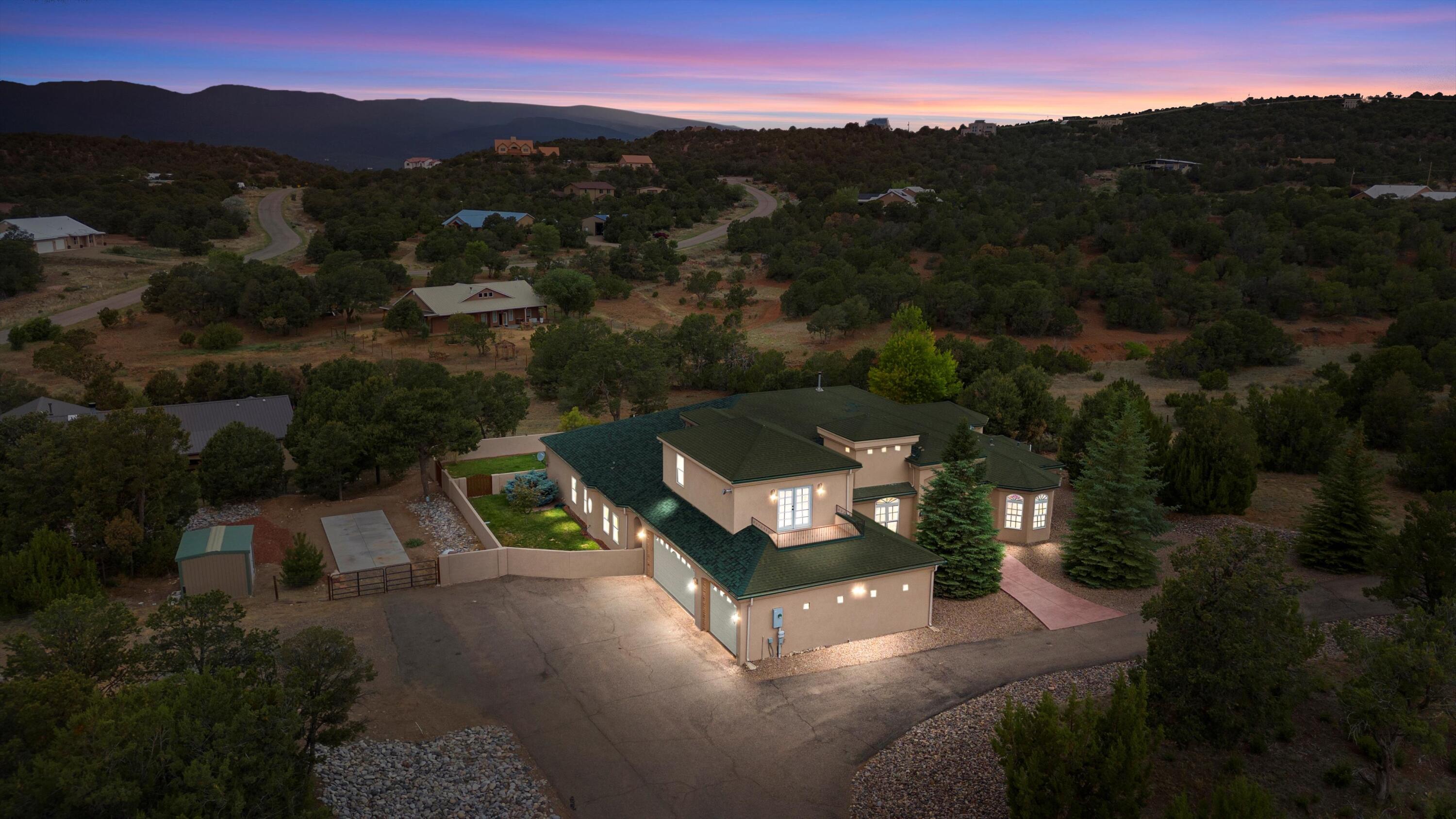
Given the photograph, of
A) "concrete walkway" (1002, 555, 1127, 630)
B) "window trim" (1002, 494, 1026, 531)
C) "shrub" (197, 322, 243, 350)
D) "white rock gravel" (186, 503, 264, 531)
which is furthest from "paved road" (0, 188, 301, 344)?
"concrete walkway" (1002, 555, 1127, 630)


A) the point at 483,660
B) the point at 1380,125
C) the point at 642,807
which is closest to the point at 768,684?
the point at 642,807

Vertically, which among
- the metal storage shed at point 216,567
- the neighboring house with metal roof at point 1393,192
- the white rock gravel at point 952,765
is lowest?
the white rock gravel at point 952,765

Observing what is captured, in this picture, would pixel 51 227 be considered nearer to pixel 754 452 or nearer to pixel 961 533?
pixel 754 452

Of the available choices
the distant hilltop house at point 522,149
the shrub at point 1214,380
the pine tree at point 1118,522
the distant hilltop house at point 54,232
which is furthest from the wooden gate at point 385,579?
the distant hilltop house at point 522,149

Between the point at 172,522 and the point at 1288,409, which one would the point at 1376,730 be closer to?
the point at 1288,409

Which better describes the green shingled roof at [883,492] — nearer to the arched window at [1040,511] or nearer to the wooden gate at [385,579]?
the arched window at [1040,511]
